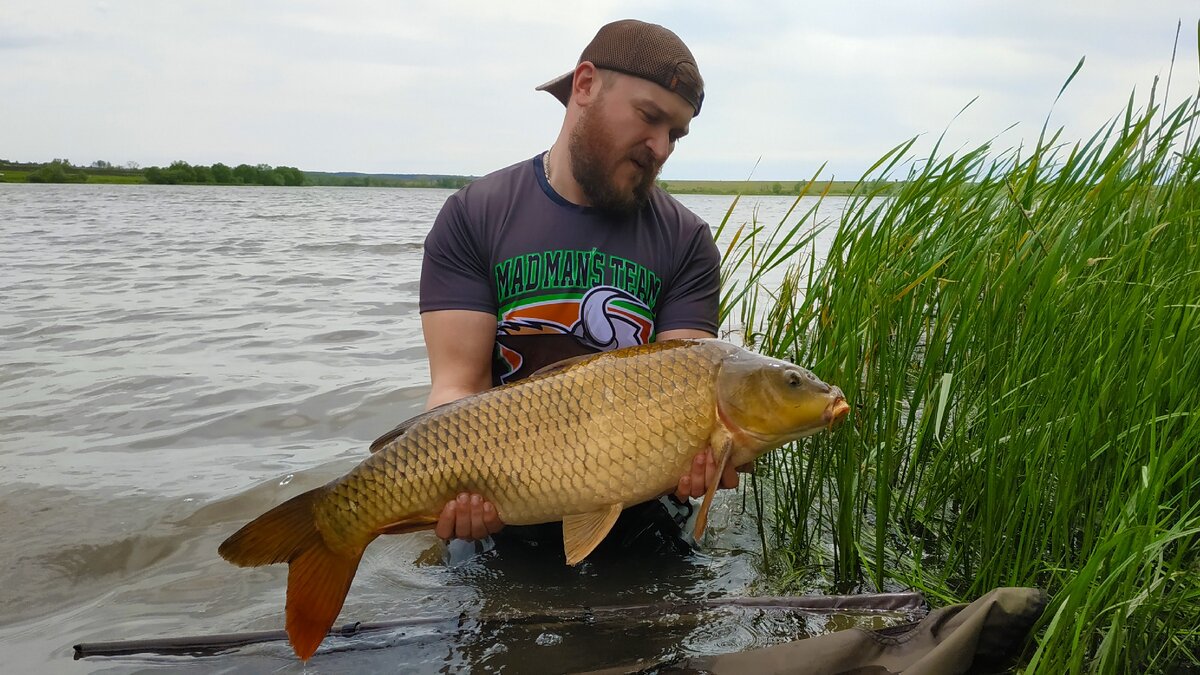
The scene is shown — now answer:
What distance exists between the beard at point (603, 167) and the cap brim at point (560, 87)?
9.7 inches

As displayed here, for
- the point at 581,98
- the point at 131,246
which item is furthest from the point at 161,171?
the point at 581,98

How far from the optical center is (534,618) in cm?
224

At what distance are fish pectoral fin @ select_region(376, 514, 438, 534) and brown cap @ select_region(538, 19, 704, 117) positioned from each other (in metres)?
1.39

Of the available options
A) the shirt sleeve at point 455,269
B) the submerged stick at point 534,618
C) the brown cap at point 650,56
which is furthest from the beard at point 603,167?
the submerged stick at point 534,618

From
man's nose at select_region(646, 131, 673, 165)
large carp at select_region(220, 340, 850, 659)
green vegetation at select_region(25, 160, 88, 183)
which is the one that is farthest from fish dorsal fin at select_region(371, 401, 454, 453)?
green vegetation at select_region(25, 160, 88, 183)

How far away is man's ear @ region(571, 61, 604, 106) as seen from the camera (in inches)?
109

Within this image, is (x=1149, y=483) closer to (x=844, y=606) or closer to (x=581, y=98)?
(x=844, y=606)

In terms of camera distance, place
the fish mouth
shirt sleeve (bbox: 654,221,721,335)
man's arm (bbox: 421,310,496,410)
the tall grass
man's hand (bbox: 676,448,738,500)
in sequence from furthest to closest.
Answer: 1. shirt sleeve (bbox: 654,221,721,335)
2. man's arm (bbox: 421,310,496,410)
3. man's hand (bbox: 676,448,738,500)
4. the fish mouth
5. the tall grass

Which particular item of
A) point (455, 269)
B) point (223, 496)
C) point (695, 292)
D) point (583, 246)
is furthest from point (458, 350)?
point (223, 496)

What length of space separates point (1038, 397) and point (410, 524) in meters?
1.49

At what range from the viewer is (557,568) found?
290 cm

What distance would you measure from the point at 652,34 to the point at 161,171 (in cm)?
5166

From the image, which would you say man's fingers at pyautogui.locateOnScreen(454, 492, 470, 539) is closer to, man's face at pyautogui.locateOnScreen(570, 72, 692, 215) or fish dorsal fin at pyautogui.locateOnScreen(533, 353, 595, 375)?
fish dorsal fin at pyautogui.locateOnScreen(533, 353, 595, 375)

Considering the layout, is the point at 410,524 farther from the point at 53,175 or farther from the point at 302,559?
the point at 53,175
